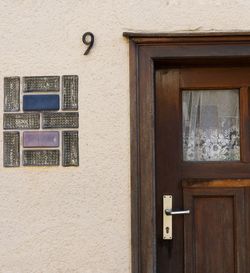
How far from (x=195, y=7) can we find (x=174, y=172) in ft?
3.36

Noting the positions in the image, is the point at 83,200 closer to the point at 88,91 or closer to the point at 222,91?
the point at 88,91

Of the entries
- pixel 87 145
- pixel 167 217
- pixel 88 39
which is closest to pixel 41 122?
pixel 87 145

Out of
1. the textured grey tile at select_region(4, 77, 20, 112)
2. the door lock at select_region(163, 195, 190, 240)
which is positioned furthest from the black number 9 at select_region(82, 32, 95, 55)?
the door lock at select_region(163, 195, 190, 240)

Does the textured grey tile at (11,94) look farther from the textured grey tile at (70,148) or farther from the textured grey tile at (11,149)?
the textured grey tile at (70,148)

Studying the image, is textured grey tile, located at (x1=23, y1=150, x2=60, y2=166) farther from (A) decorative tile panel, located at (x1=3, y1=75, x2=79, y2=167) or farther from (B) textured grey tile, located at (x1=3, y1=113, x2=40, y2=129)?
(B) textured grey tile, located at (x1=3, y1=113, x2=40, y2=129)

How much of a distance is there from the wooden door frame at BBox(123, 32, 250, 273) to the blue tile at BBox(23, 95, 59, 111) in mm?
474

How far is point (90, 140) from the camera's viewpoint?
3285 mm

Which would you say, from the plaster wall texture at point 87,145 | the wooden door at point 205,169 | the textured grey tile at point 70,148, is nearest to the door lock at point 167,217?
the wooden door at point 205,169

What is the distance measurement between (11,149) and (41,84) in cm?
44

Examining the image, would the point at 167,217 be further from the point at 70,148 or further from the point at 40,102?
the point at 40,102

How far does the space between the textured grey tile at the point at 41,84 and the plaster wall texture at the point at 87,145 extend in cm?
4

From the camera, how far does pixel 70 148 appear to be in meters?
3.29

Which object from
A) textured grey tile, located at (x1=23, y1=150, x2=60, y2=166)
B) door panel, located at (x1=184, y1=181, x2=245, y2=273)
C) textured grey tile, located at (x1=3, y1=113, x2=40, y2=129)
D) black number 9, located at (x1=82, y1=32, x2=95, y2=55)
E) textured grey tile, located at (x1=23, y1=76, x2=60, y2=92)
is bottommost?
door panel, located at (x1=184, y1=181, x2=245, y2=273)

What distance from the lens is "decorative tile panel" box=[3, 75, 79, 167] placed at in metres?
3.29
